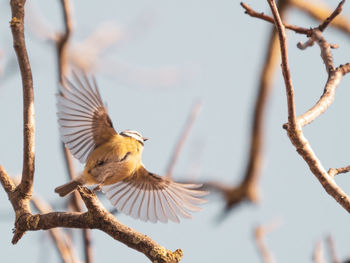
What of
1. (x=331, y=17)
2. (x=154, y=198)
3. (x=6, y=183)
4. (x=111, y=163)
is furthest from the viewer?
(x=154, y=198)

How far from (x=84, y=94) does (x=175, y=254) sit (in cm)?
173

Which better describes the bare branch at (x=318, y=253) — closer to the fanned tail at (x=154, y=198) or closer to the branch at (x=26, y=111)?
the fanned tail at (x=154, y=198)

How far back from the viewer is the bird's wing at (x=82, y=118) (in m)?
3.23

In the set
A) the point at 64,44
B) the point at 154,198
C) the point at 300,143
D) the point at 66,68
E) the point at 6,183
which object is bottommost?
the point at 154,198

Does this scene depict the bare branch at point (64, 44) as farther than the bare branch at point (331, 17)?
Yes

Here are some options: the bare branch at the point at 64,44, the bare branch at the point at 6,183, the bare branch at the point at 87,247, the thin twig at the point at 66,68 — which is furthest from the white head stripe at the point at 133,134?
the bare branch at the point at 6,183

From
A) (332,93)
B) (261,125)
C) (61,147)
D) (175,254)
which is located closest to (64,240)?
(61,147)

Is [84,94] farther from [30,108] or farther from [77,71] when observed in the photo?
[30,108]

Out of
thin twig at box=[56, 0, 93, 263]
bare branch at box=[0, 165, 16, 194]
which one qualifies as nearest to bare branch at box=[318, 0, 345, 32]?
thin twig at box=[56, 0, 93, 263]

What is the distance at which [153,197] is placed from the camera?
151 inches

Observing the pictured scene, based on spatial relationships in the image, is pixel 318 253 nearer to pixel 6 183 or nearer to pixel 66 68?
pixel 6 183

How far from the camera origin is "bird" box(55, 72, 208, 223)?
330 cm

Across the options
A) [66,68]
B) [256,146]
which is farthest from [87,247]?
[256,146]

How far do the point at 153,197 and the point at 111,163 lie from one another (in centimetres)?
65
